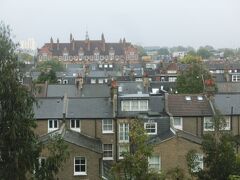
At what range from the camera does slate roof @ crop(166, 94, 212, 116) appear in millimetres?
45594

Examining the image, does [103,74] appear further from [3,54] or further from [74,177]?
[3,54]

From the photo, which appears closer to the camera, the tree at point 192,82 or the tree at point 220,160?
the tree at point 220,160

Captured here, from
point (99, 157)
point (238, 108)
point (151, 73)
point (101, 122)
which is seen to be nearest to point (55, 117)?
point (101, 122)

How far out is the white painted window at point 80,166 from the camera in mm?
37656

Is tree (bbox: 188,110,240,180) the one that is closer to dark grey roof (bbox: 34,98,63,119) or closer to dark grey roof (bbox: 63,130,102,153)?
dark grey roof (bbox: 63,130,102,153)

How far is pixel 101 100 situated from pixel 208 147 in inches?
766

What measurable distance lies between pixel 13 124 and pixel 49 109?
18.8 metres

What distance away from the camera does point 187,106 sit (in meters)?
46.7

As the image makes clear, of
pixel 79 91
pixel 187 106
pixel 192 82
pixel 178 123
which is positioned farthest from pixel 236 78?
pixel 178 123

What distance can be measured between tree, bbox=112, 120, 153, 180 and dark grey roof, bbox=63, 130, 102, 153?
1028cm

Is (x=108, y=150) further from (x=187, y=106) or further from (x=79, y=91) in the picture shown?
(x=79, y=91)

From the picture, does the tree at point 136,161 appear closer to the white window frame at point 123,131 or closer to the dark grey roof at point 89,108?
the white window frame at point 123,131

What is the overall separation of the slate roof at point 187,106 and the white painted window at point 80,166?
11047 mm

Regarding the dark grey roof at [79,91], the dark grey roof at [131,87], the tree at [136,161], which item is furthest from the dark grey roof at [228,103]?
the dark grey roof at [79,91]
